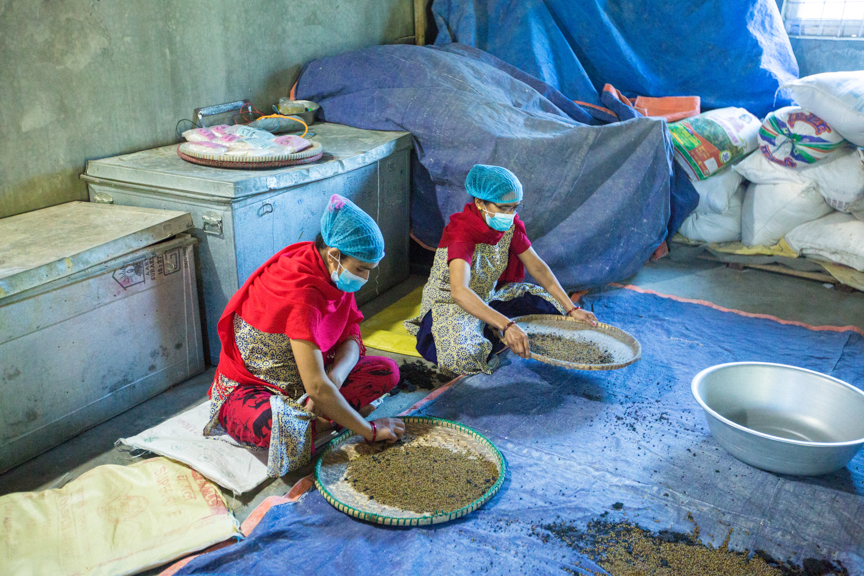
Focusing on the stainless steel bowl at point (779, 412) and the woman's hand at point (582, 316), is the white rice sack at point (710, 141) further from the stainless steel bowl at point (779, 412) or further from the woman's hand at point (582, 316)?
the stainless steel bowl at point (779, 412)

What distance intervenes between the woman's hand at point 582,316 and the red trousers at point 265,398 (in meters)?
0.81

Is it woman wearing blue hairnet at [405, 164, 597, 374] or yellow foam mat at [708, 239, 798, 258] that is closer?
woman wearing blue hairnet at [405, 164, 597, 374]

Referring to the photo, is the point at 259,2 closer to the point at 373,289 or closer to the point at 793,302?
the point at 373,289

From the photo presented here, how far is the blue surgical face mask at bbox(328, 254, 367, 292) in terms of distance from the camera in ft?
6.31

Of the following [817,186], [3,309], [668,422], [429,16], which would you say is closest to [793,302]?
[817,186]

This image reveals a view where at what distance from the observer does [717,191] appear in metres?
3.77

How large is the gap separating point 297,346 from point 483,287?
1.08 meters

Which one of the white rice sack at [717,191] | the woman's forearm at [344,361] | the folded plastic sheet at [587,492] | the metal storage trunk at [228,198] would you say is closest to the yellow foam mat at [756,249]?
the white rice sack at [717,191]

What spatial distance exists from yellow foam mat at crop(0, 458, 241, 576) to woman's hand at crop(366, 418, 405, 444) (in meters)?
0.47

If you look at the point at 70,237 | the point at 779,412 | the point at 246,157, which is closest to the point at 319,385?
the point at 70,237

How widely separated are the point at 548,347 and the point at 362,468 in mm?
963

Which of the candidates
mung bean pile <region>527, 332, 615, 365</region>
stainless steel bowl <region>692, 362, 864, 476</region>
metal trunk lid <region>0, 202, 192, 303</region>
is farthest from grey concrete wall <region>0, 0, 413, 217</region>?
stainless steel bowl <region>692, 362, 864, 476</region>

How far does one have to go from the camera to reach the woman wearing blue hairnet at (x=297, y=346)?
1907 mm

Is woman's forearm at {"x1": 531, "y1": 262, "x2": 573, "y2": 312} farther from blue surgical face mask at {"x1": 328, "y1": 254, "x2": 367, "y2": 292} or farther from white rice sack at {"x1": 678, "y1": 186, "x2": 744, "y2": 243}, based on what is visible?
white rice sack at {"x1": 678, "y1": 186, "x2": 744, "y2": 243}
